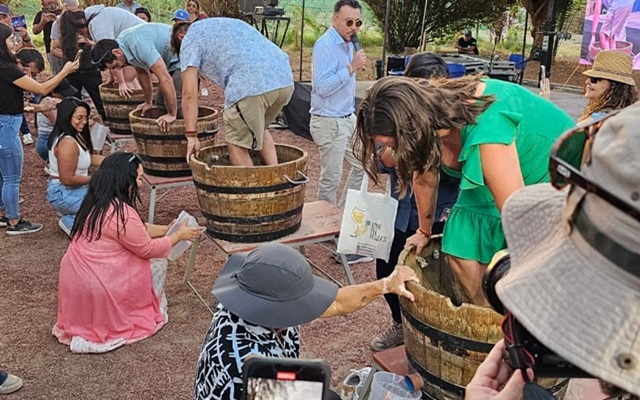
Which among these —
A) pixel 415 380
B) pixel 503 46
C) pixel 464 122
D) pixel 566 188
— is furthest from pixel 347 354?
pixel 503 46

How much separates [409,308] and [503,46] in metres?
20.5

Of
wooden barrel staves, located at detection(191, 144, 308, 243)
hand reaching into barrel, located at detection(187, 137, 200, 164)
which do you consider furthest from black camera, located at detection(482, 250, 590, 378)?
hand reaching into barrel, located at detection(187, 137, 200, 164)

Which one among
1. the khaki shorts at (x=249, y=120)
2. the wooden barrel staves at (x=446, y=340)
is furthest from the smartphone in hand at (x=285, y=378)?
the khaki shorts at (x=249, y=120)

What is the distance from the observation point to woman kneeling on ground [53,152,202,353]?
3430mm

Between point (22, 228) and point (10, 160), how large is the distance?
2.01ft

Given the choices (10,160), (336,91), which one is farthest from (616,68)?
(10,160)

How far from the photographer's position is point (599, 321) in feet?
2.38

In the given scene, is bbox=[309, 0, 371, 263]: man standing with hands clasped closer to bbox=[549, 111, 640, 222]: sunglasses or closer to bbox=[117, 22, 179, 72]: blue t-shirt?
bbox=[117, 22, 179, 72]: blue t-shirt

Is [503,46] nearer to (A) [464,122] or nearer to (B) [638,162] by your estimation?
(A) [464,122]

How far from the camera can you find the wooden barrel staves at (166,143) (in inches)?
192

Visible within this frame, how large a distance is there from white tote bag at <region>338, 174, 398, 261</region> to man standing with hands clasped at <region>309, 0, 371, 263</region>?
1.32m

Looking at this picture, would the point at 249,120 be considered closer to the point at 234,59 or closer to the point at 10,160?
the point at 234,59

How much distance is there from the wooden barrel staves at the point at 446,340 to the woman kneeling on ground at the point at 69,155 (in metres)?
3.41

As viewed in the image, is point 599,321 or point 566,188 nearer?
point 599,321
